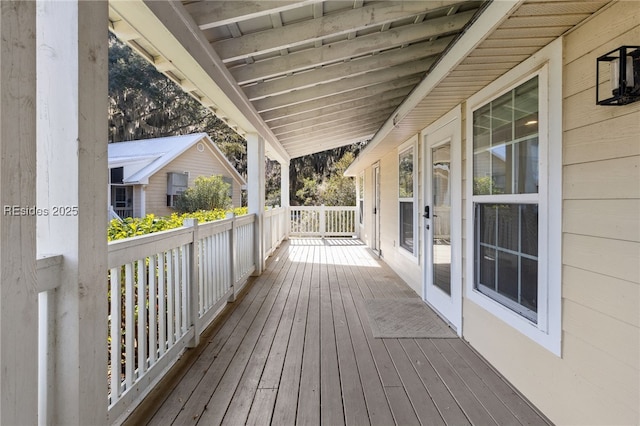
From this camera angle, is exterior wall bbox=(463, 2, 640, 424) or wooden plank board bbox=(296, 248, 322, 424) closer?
exterior wall bbox=(463, 2, 640, 424)

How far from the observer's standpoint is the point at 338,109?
4957mm

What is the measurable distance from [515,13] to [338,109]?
362 centimetres

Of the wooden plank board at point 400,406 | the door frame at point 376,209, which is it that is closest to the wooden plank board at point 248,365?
the wooden plank board at point 400,406

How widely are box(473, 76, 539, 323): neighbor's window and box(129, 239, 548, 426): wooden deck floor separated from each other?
57 centimetres

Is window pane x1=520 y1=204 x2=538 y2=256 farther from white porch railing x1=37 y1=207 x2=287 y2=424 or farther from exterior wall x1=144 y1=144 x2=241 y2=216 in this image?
exterior wall x1=144 y1=144 x2=241 y2=216

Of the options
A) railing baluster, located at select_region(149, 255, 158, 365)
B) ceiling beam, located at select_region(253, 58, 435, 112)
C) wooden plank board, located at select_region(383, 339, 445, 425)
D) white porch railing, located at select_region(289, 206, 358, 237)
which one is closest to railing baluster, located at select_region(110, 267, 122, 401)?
railing baluster, located at select_region(149, 255, 158, 365)

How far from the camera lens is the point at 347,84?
12.9 ft

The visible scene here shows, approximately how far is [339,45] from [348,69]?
1.40ft

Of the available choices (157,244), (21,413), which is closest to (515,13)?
(157,244)

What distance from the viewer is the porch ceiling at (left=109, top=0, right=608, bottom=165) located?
1.72 meters

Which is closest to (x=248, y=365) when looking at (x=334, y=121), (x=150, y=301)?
(x=150, y=301)

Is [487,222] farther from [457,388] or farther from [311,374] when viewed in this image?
[311,374]

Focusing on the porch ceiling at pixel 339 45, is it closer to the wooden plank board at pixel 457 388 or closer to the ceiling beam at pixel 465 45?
the ceiling beam at pixel 465 45

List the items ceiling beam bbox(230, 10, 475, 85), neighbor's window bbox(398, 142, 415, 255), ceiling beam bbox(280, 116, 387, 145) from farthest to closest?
ceiling beam bbox(280, 116, 387, 145) → neighbor's window bbox(398, 142, 415, 255) → ceiling beam bbox(230, 10, 475, 85)
